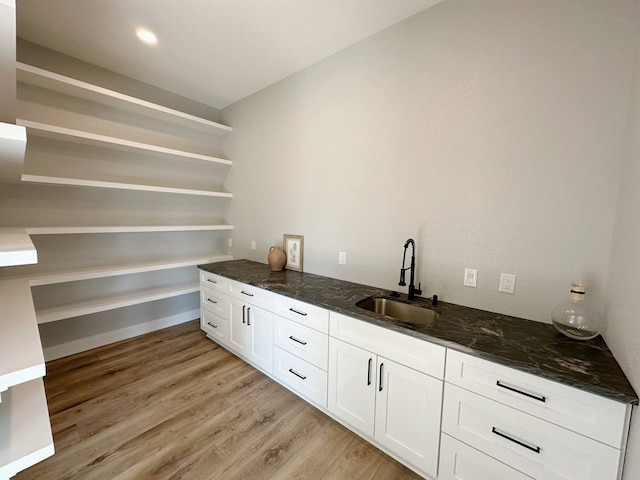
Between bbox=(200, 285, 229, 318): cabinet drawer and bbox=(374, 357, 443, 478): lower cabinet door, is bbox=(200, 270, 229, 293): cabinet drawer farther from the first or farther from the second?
bbox=(374, 357, 443, 478): lower cabinet door

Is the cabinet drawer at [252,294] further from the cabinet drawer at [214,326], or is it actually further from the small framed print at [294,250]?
the small framed print at [294,250]

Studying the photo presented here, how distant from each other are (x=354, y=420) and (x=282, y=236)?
1.82 metres

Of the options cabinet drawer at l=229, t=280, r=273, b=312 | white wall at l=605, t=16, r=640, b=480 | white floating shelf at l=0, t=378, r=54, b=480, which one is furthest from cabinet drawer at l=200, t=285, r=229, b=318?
white wall at l=605, t=16, r=640, b=480

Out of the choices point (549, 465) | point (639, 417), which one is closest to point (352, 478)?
point (549, 465)

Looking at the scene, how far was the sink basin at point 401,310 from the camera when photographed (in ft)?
5.78

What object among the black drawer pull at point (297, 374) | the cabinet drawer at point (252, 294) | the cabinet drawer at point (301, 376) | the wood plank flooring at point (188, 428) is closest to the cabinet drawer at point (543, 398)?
the wood plank flooring at point (188, 428)

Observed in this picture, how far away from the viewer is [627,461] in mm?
916

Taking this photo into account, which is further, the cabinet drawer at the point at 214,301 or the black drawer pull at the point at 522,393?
the cabinet drawer at the point at 214,301

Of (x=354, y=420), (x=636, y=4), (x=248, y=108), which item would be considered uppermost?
(x=248, y=108)

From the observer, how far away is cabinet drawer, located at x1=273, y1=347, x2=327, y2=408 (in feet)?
6.12

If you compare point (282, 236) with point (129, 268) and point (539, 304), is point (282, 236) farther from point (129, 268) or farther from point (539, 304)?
point (539, 304)

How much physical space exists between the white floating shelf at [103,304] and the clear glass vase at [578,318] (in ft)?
10.8

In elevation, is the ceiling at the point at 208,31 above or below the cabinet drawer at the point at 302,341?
above

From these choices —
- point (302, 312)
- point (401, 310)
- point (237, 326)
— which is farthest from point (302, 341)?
point (237, 326)
